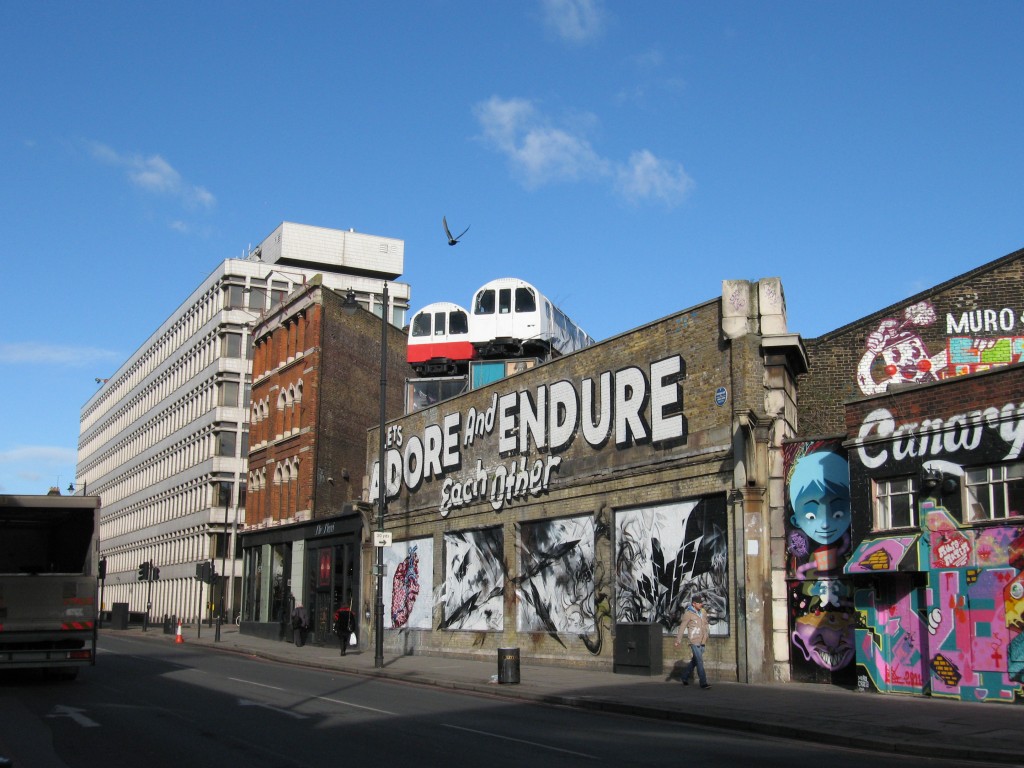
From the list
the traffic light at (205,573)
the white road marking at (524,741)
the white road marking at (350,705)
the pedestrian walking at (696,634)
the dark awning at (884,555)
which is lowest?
the white road marking at (350,705)

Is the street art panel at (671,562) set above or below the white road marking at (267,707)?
above

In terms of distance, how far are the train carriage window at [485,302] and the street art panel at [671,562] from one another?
26229mm

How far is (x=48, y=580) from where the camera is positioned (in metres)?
19.9

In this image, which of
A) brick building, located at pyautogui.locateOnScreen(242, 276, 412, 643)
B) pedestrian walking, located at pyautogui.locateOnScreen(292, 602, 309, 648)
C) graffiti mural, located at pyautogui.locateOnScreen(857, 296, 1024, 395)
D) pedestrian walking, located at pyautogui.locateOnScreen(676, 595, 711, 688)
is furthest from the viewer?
brick building, located at pyautogui.locateOnScreen(242, 276, 412, 643)

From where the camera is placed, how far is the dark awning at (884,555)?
18703 mm

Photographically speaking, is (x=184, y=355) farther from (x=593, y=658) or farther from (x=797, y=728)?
(x=797, y=728)

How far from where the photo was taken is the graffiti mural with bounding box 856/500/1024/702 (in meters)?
17.0

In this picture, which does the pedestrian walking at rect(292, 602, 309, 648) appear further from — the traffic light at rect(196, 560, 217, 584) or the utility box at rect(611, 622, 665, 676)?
the utility box at rect(611, 622, 665, 676)

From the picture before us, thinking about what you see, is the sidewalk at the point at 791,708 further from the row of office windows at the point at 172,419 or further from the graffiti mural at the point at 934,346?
the row of office windows at the point at 172,419

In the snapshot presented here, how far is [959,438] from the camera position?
1836 centimetres

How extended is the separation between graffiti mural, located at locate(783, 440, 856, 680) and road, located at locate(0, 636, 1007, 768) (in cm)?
596

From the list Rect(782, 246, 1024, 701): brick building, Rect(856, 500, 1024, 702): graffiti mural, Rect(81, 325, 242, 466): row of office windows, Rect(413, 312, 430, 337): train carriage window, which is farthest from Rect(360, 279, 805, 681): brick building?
Rect(81, 325, 242, 466): row of office windows

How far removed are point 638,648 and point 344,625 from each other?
1512cm

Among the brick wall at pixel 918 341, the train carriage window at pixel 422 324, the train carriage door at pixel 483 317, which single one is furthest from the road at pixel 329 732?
the train carriage window at pixel 422 324
